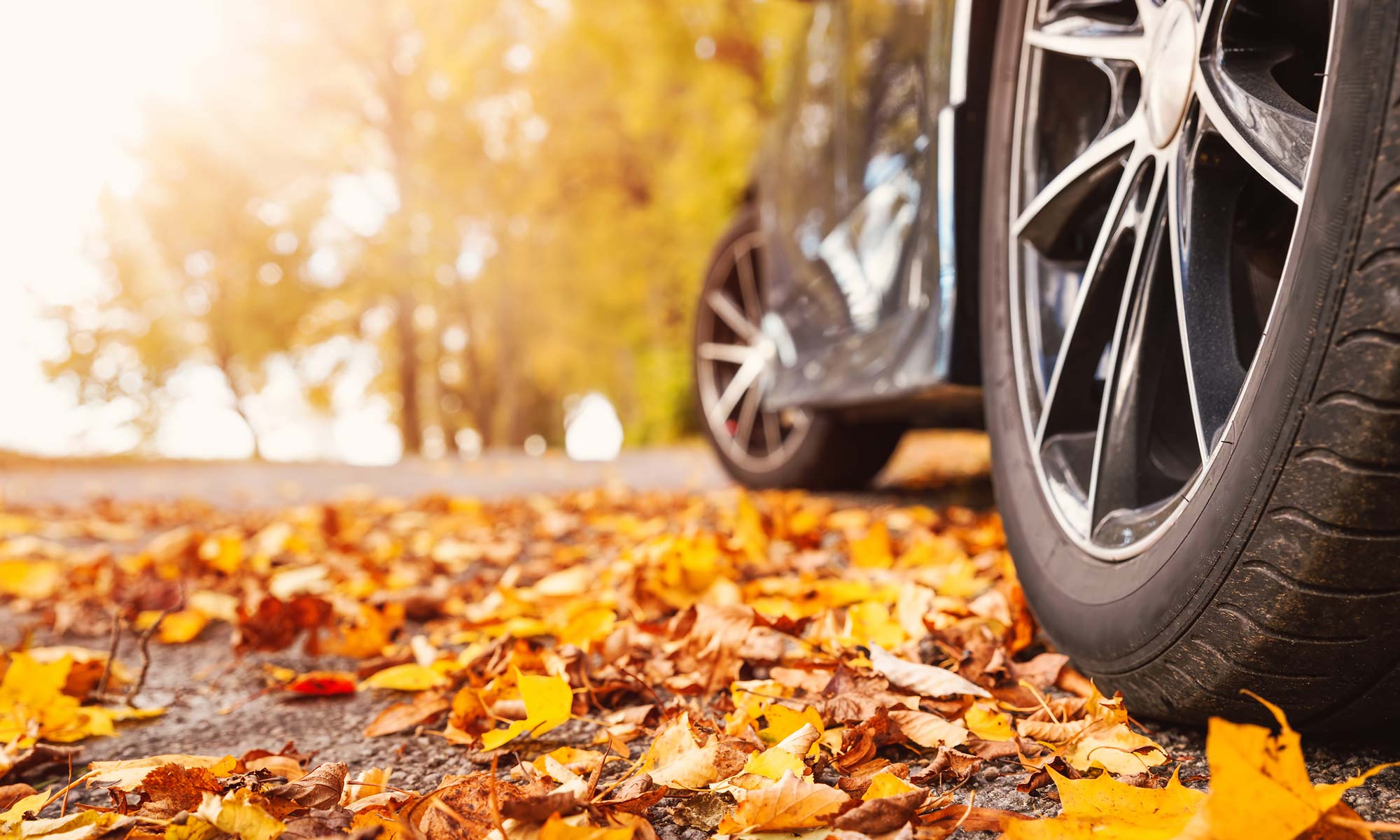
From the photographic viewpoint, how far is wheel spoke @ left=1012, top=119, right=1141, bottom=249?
126cm

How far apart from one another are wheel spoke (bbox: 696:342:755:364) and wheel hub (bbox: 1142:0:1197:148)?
8.51ft

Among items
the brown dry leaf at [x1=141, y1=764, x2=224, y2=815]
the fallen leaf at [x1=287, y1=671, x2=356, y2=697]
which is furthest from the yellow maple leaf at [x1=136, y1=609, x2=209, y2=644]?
the brown dry leaf at [x1=141, y1=764, x2=224, y2=815]

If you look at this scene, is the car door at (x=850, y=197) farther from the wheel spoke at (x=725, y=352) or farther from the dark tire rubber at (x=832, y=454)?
the wheel spoke at (x=725, y=352)

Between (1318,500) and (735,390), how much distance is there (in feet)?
10.00

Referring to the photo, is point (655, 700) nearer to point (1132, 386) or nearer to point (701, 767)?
point (701, 767)

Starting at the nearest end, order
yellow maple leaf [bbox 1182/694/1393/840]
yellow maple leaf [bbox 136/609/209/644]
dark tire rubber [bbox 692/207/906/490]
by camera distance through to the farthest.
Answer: yellow maple leaf [bbox 1182/694/1393/840], yellow maple leaf [bbox 136/609/209/644], dark tire rubber [bbox 692/207/906/490]

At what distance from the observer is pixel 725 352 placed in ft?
12.8

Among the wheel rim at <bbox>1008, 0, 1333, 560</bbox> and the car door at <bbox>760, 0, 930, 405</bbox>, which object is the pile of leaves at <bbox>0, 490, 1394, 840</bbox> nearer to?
the wheel rim at <bbox>1008, 0, 1333, 560</bbox>

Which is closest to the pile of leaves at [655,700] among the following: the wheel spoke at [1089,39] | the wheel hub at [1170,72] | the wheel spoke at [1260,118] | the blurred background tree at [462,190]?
the wheel spoke at [1260,118]

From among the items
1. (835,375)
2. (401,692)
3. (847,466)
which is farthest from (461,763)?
(847,466)

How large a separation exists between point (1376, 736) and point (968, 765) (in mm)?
440

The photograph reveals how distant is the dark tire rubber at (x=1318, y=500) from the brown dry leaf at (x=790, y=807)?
1.37ft

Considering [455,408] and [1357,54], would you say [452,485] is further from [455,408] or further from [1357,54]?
[455,408]

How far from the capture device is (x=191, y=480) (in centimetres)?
650
